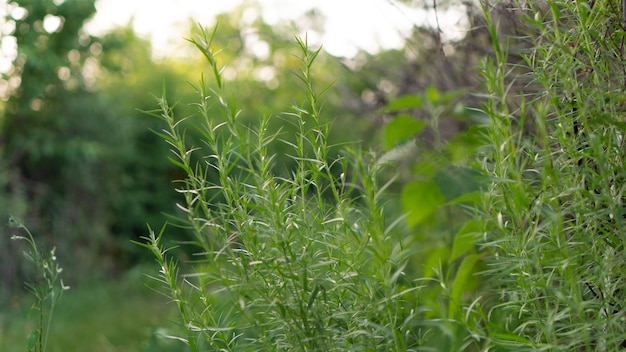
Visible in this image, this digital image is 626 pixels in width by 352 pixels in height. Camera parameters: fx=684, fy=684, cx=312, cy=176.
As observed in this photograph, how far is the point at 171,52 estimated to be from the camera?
74.4ft

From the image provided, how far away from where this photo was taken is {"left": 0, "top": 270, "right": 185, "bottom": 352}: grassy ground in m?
4.76

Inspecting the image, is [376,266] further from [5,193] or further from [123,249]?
[123,249]

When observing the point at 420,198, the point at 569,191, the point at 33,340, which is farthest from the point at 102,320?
the point at 569,191

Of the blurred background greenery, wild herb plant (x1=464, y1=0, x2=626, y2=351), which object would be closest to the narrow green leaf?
wild herb plant (x1=464, y1=0, x2=626, y2=351)

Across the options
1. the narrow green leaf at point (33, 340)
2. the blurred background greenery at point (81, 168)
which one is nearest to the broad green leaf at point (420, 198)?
the narrow green leaf at point (33, 340)

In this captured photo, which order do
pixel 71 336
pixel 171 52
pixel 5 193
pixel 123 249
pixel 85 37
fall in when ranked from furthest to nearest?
pixel 171 52
pixel 123 249
pixel 85 37
pixel 5 193
pixel 71 336

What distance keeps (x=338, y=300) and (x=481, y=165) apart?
1.31 ft

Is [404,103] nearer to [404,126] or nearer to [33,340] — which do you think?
[404,126]

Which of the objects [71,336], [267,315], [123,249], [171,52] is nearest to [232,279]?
[267,315]

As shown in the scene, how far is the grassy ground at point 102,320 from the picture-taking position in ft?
15.6

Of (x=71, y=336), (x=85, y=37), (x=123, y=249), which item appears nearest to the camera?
(x=71, y=336)

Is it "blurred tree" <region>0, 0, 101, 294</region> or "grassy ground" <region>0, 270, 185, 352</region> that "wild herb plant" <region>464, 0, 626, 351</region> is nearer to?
"grassy ground" <region>0, 270, 185, 352</region>

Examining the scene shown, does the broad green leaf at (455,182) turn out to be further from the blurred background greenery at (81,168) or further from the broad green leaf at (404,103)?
the blurred background greenery at (81,168)

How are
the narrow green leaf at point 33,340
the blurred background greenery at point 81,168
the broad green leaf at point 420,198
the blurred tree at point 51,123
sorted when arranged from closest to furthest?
the narrow green leaf at point 33,340 < the broad green leaf at point 420,198 < the blurred background greenery at point 81,168 < the blurred tree at point 51,123
